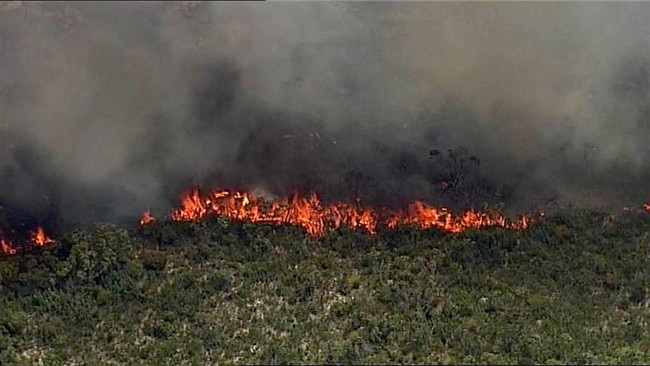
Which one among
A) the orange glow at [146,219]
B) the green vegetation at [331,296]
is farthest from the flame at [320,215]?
the green vegetation at [331,296]

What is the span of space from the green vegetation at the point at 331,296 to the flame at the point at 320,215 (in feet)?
3.10

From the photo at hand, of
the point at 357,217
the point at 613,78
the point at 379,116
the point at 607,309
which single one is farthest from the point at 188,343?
the point at 613,78

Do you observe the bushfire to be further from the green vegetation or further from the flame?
the flame

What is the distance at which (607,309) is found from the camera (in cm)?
3069

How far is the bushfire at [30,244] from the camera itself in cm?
3722

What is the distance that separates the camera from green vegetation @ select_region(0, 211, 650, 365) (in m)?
28.9

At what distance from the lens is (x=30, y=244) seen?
123 feet

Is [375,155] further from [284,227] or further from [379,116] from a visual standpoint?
[284,227]

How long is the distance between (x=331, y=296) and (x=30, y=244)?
1318 cm

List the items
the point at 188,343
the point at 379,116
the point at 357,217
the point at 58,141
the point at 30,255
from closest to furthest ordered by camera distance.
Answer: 1. the point at 188,343
2. the point at 30,255
3. the point at 357,217
4. the point at 58,141
5. the point at 379,116

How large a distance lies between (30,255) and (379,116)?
17.8 m

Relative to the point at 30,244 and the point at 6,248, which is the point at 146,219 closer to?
the point at 30,244

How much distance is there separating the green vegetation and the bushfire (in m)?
0.87

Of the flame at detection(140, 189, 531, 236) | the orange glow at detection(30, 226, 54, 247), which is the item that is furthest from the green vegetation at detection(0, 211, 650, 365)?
the orange glow at detection(30, 226, 54, 247)
